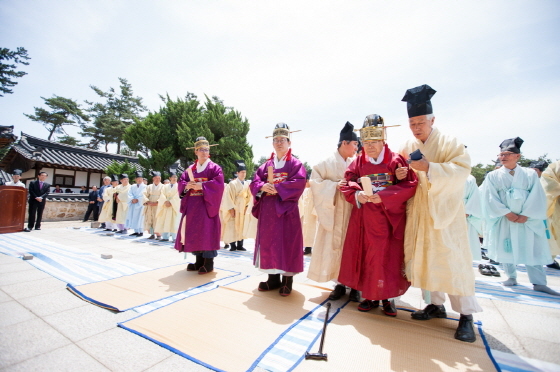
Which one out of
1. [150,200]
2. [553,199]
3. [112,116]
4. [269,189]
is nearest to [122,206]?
[150,200]

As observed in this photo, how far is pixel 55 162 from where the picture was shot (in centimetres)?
1581

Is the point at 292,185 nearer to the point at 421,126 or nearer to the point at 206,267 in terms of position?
the point at 421,126

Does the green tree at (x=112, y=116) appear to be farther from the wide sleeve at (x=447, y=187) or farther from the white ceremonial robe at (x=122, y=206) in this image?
the wide sleeve at (x=447, y=187)

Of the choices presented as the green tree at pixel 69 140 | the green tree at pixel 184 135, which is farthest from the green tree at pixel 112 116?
the green tree at pixel 184 135

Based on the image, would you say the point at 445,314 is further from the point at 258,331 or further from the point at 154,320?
the point at 154,320

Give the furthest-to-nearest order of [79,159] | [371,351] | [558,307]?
[79,159] < [558,307] < [371,351]

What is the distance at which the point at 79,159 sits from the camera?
18.0 metres

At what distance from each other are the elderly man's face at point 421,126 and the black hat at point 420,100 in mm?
47

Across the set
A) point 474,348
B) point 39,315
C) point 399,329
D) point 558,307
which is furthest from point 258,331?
point 558,307

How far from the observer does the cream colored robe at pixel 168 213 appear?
8.06 meters

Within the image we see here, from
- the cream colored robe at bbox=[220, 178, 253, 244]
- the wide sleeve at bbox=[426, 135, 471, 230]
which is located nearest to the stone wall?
the cream colored robe at bbox=[220, 178, 253, 244]

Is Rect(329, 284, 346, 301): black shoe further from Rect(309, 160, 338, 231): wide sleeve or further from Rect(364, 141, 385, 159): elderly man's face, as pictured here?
Rect(364, 141, 385, 159): elderly man's face

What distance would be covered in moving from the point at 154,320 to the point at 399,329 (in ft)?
7.89

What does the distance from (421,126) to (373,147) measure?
52 cm
